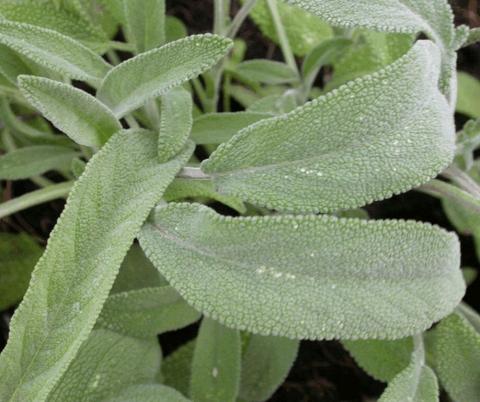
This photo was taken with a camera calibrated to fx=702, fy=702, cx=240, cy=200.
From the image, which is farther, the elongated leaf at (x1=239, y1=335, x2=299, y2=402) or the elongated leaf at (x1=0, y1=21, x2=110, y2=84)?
the elongated leaf at (x1=239, y1=335, x2=299, y2=402)

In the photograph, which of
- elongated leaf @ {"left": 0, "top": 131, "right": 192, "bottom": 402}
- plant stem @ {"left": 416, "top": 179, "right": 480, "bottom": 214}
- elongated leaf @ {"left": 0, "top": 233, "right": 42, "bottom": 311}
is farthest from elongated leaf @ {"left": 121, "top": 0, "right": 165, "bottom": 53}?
elongated leaf @ {"left": 0, "top": 233, "right": 42, "bottom": 311}

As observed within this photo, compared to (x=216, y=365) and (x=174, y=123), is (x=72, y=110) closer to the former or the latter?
(x=174, y=123)

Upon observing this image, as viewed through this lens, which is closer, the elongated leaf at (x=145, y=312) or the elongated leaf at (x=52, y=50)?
the elongated leaf at (x=52, y=50)

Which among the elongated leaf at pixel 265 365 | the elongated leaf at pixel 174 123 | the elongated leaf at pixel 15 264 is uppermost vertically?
the elongated leaf at pixel 174 123

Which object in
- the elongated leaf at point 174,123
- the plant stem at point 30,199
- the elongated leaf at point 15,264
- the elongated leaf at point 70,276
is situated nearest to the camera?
the elongated leaf at point 70,276

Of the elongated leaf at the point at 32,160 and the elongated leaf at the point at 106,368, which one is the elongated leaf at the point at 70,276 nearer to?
the elongated leaf at the point at 106,368

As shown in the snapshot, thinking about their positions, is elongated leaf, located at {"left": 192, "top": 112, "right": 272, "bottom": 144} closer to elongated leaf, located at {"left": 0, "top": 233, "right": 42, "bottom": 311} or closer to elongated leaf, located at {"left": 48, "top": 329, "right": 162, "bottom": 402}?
elongated leaf, located at {"left": 48, "top": 329, "right": 162, "bottom": 402}

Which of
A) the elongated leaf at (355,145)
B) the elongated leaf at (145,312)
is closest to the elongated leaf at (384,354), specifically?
the elongated leaf at (145,312)
